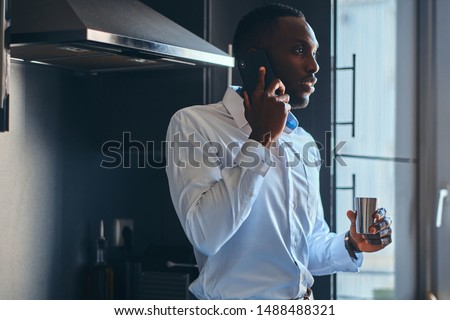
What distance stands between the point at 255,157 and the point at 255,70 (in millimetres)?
406

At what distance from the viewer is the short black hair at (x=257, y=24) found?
6.56ft

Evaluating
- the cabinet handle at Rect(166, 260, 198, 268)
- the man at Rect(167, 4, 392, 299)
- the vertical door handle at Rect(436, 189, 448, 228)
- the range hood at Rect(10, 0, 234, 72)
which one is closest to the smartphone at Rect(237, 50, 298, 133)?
the man at Rect(167, 4, 392, 299)

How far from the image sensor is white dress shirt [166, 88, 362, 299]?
1.65 m

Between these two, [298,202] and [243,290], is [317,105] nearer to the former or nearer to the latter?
[298,202]

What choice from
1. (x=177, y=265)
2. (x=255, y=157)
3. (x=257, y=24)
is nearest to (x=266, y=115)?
(x=255, y=157)

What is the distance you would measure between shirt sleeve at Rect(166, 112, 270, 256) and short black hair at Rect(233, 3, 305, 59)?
37cm

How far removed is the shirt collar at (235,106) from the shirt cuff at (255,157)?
233 millimetres

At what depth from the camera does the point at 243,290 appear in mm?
1767

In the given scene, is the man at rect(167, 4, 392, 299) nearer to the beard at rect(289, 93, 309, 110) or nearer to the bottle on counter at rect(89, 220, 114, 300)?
the beard at rect(289, 93, 309, 110)

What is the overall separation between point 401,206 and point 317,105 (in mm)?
702

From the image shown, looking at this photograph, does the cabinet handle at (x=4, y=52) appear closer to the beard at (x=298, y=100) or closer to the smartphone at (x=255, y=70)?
the smartphone at (x=255, y=70)

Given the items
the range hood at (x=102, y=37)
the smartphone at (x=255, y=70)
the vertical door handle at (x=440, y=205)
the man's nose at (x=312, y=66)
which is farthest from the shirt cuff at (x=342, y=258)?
the vertical door handle at (x=440, y=205)
